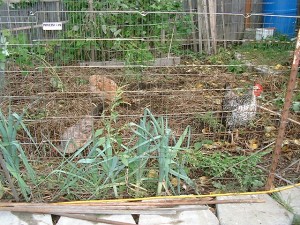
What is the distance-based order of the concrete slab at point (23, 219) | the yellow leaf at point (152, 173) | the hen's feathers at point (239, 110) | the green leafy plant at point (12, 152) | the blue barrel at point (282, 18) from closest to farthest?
the concrete slab at point (23, 219) < the green leafy plant at point (12, 152) < the yellow leaf at point (152, 173) < the hen's feathers at point (239, 110) < the blue barrel at point (282, 18)

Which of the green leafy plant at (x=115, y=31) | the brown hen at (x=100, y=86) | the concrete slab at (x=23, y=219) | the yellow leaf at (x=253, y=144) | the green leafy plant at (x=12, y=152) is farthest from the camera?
the green leafy plant at (x=115, y=31)

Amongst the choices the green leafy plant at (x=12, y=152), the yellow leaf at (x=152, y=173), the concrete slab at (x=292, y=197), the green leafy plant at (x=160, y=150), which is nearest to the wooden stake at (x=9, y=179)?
the green leafy plant at (x=12, y=152)

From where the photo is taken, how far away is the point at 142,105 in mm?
3891

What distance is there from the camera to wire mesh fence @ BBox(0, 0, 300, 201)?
2.55 metres

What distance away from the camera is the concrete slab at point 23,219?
2338 mm

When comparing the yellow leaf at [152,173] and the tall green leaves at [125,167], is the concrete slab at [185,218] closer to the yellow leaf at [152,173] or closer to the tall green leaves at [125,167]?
the tall green leaves at [125,167]

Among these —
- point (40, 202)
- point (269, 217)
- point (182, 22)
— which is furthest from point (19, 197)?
point (182, 22)

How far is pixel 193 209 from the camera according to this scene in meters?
2.46

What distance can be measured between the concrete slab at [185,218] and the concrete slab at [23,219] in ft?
2.02

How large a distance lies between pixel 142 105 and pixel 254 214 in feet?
5.96

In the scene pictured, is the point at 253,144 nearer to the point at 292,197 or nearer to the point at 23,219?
the point at 292,197

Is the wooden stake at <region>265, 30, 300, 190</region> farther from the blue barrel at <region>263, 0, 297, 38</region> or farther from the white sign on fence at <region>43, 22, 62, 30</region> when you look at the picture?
the blue barrel at <region>263, 0, 297, 38</region>

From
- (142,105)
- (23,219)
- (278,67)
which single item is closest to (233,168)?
(142,105)

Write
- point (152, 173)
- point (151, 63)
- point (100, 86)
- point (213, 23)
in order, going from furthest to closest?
1. point (213, 23)
2. point (151, 63)
3. point (100, 86)
4. point (152, 173)
